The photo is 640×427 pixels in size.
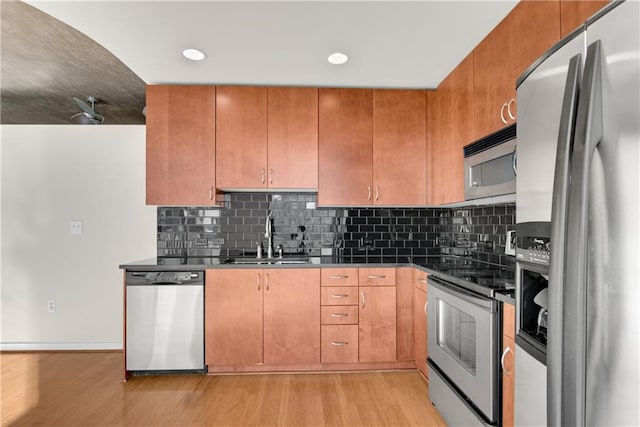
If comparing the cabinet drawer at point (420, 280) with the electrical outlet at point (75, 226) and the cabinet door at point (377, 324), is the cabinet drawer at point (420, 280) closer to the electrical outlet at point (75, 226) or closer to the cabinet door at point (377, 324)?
the cabinet door at point (377, 324)

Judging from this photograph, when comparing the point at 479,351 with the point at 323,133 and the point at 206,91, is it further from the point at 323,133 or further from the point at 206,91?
the point at 206,91

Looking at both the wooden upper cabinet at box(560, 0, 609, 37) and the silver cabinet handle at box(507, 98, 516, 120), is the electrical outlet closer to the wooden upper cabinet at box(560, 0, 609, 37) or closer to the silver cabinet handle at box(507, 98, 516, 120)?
the silver cabinet handle at box(507, 98, 516, 120)

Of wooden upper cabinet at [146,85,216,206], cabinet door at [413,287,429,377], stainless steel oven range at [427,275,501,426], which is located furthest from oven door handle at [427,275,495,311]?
wooden upper cabinet at [146,85,216,206]

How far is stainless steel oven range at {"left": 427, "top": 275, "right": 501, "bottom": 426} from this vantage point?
161 cm

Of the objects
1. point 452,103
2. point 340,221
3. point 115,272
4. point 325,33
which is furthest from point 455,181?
point 115,272

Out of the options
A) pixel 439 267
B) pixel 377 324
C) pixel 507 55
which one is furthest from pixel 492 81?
pixel 377 324

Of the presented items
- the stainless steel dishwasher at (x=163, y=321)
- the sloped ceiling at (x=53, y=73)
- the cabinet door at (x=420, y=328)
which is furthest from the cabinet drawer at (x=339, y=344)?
the sloped ceiling at (x=53, y=73)

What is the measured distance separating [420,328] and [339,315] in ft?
2.09

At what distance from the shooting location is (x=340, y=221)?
336 centimetres

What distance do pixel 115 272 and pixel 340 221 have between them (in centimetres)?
228

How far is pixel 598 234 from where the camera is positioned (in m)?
0.73

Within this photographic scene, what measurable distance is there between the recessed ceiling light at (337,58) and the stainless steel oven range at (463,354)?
1.67 m

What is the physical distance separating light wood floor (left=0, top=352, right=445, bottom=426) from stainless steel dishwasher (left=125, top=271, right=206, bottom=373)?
15 centimetres

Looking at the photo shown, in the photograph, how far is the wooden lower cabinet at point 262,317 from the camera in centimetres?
275
